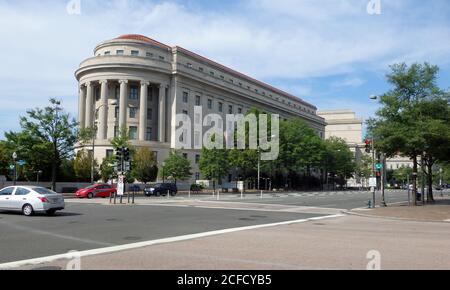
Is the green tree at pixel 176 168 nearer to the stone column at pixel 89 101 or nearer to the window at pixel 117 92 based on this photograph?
the window at pixel 117 92

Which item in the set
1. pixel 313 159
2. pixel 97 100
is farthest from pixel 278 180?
pixel 97 100

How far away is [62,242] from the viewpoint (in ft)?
41.2

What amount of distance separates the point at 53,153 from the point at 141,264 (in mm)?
42816

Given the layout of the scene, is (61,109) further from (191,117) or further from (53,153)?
(191,117)

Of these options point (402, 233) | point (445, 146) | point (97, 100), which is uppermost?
point (97, 100)

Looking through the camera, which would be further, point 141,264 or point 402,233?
point 402,233

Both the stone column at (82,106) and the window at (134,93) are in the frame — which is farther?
the stone column at (82,106)

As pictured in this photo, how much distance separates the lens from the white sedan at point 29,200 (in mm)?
20828

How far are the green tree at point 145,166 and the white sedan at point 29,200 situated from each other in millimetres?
40583

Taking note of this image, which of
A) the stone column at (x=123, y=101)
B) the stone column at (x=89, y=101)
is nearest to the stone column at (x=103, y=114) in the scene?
the stone column at (x=89, y=101)

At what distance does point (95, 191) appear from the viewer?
46.7m

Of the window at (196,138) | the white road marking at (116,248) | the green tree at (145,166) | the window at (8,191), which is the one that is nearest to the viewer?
the white road marking at (116,248)

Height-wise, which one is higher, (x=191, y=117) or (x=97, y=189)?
(x=191, y=117)

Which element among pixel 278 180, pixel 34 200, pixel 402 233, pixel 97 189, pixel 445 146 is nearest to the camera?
pixel 402 233
